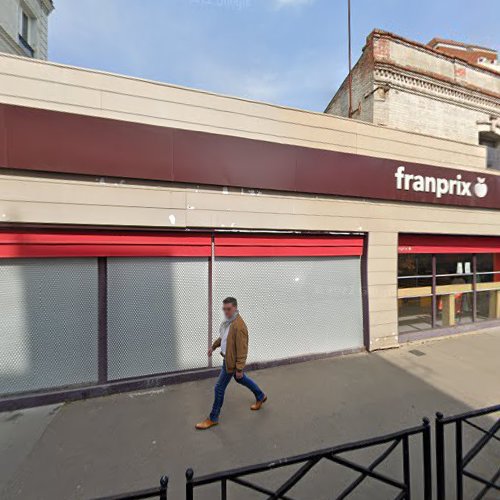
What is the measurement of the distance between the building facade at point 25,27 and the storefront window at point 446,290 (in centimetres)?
1436

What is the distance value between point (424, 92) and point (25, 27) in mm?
15302

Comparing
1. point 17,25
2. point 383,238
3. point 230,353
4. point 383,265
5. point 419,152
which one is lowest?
point 230,353

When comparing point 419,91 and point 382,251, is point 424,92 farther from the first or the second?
point 382,251

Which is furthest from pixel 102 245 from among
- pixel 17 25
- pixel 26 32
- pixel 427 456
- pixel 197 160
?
pixel 26 32

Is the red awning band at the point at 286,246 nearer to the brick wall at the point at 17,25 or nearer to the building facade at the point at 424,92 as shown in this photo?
the building facade at the point at 424,92

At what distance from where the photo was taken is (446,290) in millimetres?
6973

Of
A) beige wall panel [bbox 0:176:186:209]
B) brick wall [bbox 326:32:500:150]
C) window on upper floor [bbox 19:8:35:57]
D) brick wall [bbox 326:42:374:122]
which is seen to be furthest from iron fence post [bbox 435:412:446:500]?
window on upper floor [bbox 19:8:35:57]

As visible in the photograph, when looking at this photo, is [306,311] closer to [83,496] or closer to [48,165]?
[83,496]

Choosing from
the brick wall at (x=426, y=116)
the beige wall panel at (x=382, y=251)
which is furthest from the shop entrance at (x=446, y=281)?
the brick wall at (x=426, y=116)

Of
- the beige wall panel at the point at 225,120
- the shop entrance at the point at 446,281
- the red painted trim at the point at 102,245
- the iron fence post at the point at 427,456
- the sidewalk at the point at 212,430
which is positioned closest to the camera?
the iron fence post at the point at 427,456

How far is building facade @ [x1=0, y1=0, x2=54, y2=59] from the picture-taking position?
1009 cm

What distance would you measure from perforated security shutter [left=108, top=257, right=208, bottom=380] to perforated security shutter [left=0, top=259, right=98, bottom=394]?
0.95ft

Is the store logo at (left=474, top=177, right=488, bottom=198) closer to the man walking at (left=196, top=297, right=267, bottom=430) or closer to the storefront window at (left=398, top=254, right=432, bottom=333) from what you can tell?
the storefront window at (left=398, top=254, right=432, bottom=333)

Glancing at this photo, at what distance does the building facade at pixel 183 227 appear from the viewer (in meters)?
3.90
